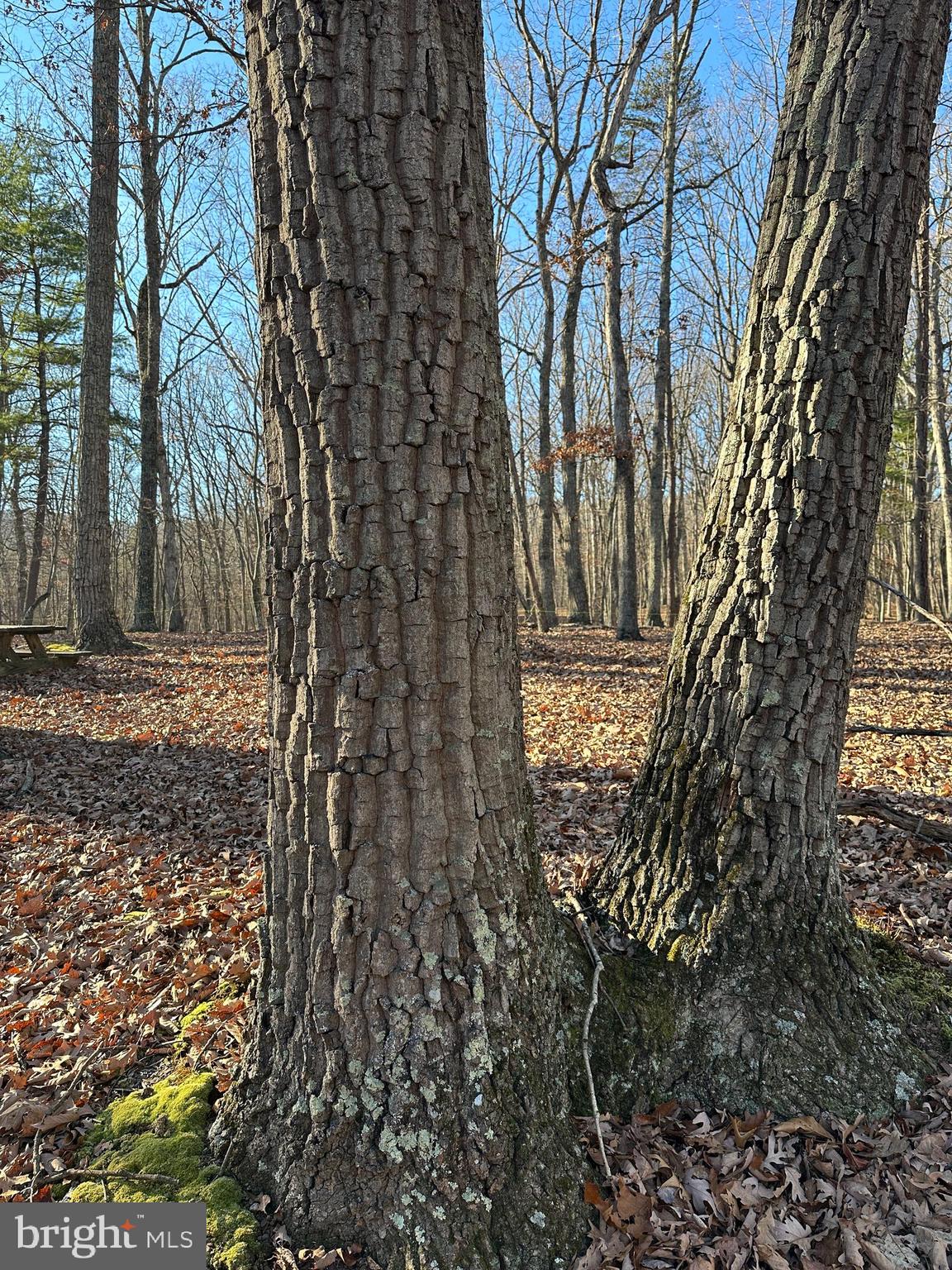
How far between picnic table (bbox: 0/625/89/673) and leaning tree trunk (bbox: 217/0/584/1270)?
338 inches

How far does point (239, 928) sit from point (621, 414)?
11.9m

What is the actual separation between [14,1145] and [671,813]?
2.35 meters

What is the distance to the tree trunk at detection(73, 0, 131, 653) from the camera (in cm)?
1027

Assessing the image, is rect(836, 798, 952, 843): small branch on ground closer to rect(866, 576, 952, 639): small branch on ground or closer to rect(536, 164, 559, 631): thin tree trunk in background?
rect(866, 576, 952, 639): small branch on ground

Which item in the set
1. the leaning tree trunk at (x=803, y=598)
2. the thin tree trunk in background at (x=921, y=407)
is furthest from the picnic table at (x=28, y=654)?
the thin tree trunk in background at (x=921, y=407)

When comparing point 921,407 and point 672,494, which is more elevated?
point 921,407

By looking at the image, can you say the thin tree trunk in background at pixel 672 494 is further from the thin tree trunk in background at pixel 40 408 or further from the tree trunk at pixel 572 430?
the thin tree trunk in background at pixel 40 408

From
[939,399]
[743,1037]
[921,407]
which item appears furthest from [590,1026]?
[939,399]

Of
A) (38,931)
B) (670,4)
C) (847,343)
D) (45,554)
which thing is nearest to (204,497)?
(45,554)

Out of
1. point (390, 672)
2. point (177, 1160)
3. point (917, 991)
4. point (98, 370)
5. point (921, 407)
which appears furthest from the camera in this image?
point (921, 407)

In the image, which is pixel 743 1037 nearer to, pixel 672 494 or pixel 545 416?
pixel 545 416

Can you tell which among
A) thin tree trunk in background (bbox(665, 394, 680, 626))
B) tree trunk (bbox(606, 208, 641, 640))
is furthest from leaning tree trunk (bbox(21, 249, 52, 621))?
thin tree trunk in background (bbox(665, 394, 680, 626))

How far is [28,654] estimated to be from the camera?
372 inches

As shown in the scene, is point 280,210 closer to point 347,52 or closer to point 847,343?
point 347,52
